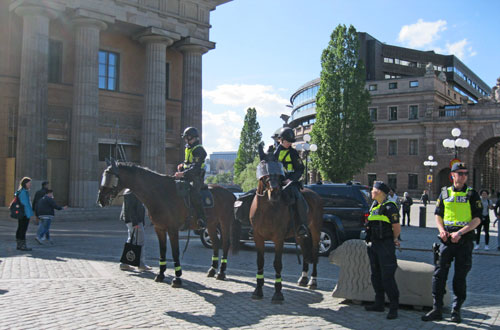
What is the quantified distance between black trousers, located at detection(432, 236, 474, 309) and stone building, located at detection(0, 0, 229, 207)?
2181cm

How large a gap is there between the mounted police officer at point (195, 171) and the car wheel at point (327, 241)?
192 inches

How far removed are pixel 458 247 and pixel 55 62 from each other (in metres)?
26.6

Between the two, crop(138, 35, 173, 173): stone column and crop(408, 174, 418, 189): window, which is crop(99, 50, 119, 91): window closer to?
crop(138, 35, 173, 173): stone column

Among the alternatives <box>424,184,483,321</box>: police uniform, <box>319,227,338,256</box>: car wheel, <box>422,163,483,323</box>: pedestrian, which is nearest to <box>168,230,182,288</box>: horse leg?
<box>422,163,483,323</box>: pedestrian

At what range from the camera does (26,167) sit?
76.8ft

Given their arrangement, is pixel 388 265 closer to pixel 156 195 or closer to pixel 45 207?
pixel 156 195

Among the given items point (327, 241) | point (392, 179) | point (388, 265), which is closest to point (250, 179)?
point (392, 179)

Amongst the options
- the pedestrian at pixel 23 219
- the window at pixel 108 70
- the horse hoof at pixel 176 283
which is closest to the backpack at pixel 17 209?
the pedestrian at pixel 23 219

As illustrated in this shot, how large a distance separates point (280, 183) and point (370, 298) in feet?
7.75

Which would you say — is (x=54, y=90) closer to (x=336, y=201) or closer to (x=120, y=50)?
(x=120, y=50)

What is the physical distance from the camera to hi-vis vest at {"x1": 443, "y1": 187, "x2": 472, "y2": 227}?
646cm

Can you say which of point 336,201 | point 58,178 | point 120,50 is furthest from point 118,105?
point 336,201

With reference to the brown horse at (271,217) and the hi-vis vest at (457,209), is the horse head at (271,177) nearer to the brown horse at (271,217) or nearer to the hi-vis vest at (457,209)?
the brown horse at (271,217)

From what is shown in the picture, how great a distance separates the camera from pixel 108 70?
2953 centimetres
